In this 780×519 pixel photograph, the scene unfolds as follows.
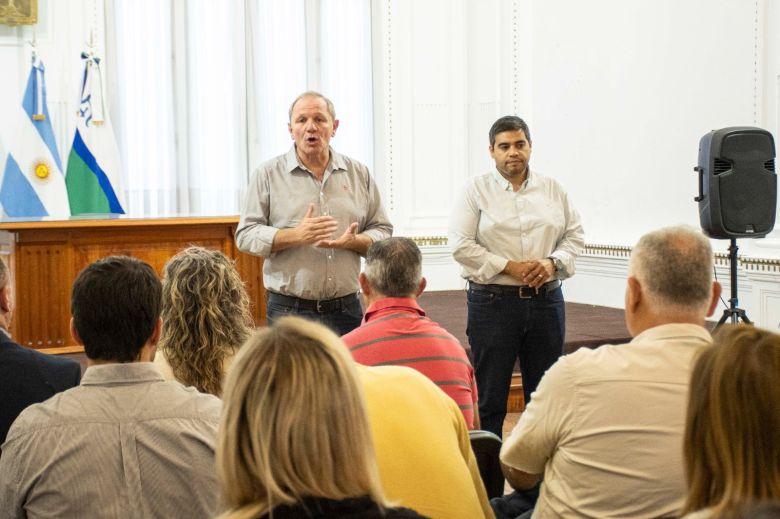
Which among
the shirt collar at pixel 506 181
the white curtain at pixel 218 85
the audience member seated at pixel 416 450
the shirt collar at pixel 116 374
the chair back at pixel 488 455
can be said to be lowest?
the chair back at pixel 488 455

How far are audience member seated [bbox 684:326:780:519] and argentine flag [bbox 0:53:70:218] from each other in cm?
616

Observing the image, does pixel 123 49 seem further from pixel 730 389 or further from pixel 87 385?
pixel 730 389

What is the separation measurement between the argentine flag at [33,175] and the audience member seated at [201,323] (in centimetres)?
476

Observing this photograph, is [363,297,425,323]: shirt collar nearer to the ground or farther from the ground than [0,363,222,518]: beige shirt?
farther from the ground

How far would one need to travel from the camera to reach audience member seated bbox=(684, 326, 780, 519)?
3.96ft

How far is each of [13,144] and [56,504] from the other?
581 cm

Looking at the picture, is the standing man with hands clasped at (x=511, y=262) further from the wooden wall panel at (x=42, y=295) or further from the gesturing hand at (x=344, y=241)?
the wooden wall panel at (x=42, y=295)

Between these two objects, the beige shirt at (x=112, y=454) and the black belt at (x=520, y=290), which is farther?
the black belt at (x=520, y=290)

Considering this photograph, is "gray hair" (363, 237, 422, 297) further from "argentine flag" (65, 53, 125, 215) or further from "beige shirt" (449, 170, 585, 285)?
"argentine flag" (65, 53, 125, 215)

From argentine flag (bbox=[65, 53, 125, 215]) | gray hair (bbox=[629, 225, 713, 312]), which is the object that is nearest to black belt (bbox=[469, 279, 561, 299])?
gray hair (bbox=[629, 225, 713, 312])

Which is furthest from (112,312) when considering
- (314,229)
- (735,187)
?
(735,187)

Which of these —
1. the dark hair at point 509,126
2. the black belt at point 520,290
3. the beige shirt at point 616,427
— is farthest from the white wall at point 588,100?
the beige shirt at point 616,427

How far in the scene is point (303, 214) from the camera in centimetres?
376

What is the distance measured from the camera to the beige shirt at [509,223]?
399 cm
